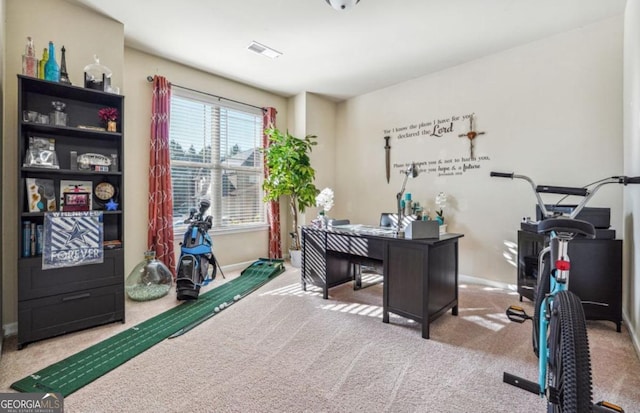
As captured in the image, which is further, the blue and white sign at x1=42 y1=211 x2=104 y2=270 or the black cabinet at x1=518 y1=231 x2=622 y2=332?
the black cabinet at x1=518 y1=231 x2=622 y2=332

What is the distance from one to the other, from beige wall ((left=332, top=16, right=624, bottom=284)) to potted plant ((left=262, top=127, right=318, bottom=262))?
1.12 meters

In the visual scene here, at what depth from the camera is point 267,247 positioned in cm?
494

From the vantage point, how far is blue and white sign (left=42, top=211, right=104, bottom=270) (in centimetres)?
223

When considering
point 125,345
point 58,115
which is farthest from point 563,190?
point 58,115

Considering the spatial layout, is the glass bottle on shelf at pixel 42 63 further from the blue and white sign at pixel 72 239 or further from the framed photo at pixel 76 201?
the blue and white sign at pixel 72 239

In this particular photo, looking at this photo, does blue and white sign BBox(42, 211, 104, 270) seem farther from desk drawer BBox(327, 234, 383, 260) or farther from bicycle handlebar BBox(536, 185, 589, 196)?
bicycle handlebar BBox(536, 185, 589, 196)

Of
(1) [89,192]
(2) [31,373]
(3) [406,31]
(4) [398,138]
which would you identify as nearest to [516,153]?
(4) [398,138]

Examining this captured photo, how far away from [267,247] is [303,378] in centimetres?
327

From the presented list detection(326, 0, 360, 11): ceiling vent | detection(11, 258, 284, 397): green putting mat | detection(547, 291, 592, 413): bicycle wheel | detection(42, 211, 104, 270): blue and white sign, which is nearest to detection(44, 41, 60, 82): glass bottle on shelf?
detection(42, 211, 104, 270): blue and white sign

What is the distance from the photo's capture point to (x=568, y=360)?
1.06 m

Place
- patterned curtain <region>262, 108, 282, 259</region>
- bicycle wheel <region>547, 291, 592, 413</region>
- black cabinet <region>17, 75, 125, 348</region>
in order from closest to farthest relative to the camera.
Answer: bicycle wheel <region>547, 291, 592, 413</region> < black cabinet <region>17, 75, 125, 348</region> < patterned curtain <region>262, 108, 282, 259</region>

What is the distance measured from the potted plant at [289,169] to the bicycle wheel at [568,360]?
140 inches

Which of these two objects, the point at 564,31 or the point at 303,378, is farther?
the point at 564,31

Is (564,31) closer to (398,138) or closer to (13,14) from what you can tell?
(398,138)
